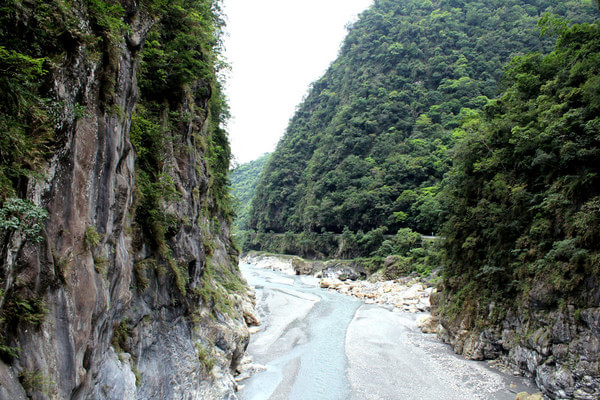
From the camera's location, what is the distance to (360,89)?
57.8 meters

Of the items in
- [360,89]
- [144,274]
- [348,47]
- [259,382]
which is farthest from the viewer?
[348,47]

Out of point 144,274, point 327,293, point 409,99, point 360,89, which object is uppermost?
point 360,89

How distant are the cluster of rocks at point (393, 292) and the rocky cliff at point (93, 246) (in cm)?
1767

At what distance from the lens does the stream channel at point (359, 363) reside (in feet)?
36.0

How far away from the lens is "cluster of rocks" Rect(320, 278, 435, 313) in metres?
23.8

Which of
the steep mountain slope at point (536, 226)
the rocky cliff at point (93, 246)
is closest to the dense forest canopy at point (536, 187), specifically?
the steep mountain slope at point (536, 226)

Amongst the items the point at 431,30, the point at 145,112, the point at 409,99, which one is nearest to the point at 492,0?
the point at 431,30

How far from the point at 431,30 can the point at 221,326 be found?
6519 centimetres

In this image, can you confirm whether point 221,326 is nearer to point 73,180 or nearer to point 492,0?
point 73,180

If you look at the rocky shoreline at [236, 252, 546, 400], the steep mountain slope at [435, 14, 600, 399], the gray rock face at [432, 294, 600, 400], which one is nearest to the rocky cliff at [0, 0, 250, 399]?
the rocky shoreline at [236, 252, 546, 400]

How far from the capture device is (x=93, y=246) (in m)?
5.12

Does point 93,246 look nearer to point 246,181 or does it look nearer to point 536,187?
point 536,187

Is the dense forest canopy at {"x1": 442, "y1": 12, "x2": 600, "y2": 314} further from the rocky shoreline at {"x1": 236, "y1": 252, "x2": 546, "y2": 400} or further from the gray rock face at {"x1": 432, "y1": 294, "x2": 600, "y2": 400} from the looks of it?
the rocky shoreline at {"x1": 236, "y1": 252, "x2": 546, "y2": 400}

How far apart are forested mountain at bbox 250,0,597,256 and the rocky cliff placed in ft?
104
